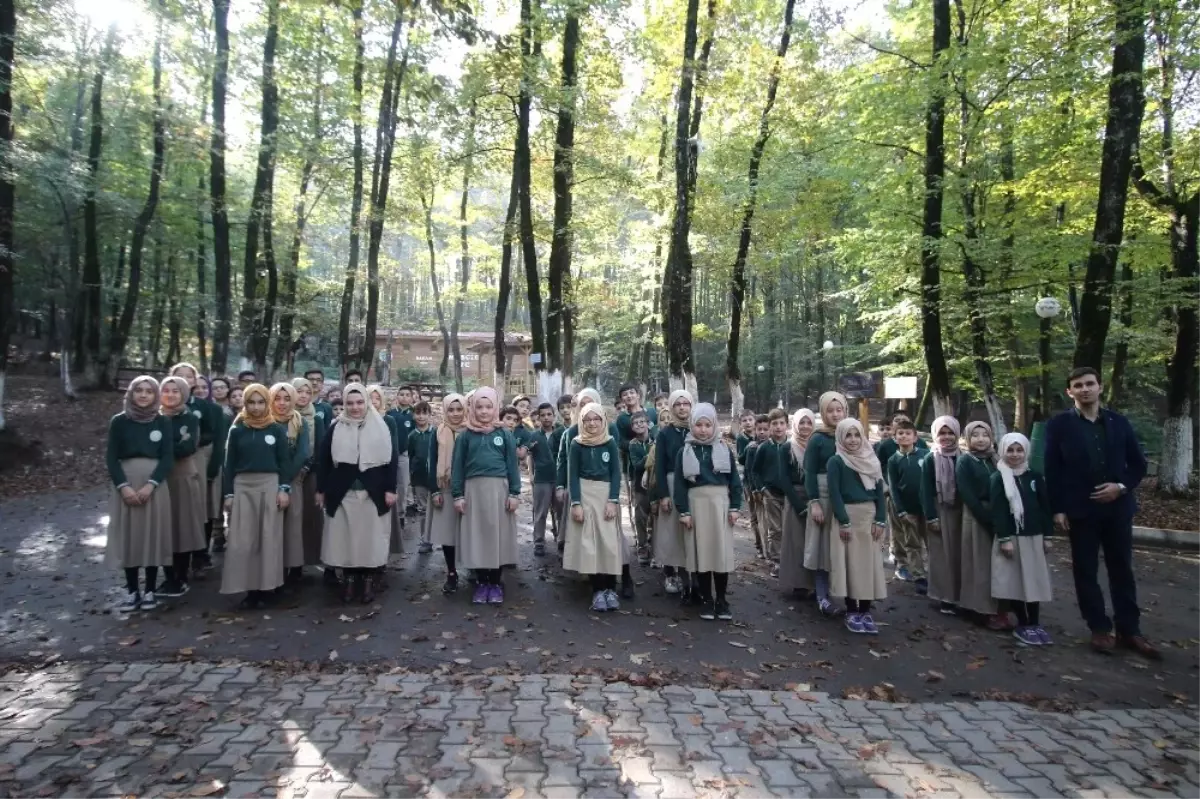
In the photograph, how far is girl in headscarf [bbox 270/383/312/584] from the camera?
5.84 meters

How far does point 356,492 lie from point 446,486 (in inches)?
38.1

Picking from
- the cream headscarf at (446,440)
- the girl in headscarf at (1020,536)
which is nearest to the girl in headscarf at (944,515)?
the girl in headscarf at (1020,536)

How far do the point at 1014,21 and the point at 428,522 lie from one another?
13753mm

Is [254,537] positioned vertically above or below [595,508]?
below

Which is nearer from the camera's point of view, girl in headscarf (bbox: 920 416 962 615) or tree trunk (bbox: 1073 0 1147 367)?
girl in headscarf (bbox: 920 416 962 615)

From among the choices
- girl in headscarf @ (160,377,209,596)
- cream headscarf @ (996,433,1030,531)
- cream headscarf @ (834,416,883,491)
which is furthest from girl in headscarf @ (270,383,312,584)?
cream headscarf @ (996,433,1030,531)

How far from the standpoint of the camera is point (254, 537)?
18.0 ft

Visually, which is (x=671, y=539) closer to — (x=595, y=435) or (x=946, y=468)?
(x=595, y=435)

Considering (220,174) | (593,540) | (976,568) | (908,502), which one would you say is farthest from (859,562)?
(220,174)

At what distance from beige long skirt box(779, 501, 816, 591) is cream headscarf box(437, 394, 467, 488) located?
340 cm

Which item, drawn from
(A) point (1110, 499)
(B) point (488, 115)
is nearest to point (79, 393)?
(B) point (488, 115)

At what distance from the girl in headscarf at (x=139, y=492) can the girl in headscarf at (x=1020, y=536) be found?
23.3 feet

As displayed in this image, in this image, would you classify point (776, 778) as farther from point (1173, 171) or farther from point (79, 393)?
point (79, 393)

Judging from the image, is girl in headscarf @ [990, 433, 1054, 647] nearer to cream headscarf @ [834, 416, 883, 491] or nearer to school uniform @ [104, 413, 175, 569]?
cream headscarf @ [834, 416, 883, 491]
